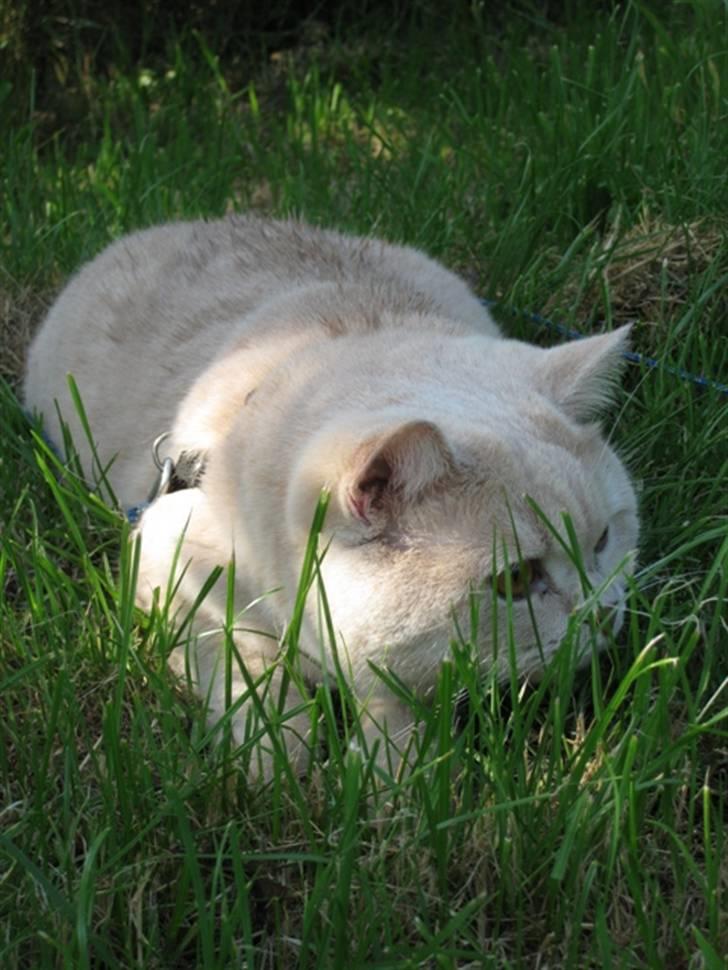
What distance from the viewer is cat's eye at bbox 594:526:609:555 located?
219 centimetres

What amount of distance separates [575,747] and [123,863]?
68cm

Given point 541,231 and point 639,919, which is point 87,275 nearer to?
point 541,231

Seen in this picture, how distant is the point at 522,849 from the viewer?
180 cm

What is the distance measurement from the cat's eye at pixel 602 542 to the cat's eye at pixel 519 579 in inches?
8.2

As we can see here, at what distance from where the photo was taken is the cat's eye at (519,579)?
77.7 inches

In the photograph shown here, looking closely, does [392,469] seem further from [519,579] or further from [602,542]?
[602,542]

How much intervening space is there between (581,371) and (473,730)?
67cm

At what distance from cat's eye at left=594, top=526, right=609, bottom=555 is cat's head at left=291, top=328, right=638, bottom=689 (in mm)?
95

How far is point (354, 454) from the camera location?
6.20 feet

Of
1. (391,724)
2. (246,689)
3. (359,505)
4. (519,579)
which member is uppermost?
(359,505)

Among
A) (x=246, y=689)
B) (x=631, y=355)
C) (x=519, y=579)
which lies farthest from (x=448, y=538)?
(x=631, y=355)

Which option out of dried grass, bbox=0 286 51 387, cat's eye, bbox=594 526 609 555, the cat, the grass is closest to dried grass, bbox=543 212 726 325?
the grass

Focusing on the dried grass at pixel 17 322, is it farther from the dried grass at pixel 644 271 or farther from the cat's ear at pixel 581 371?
the cat's ear at pixel 581 371

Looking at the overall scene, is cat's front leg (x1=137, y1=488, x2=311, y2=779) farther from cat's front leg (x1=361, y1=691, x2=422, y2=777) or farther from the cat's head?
the cat's head
